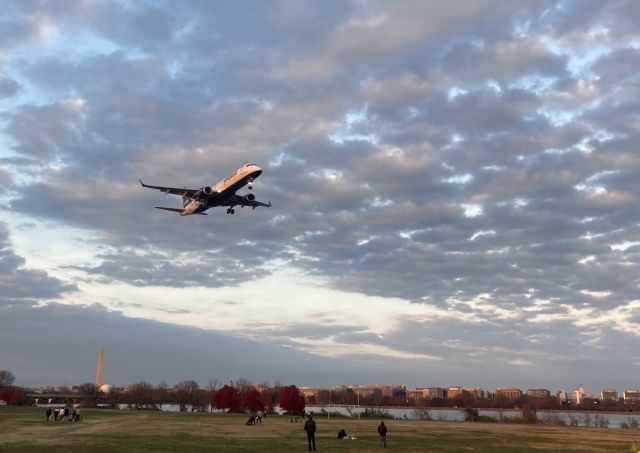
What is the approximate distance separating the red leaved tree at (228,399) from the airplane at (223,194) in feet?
225

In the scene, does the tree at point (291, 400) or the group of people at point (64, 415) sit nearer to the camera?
the group of people at point (64, 415)

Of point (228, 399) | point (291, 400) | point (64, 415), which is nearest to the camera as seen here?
point (64, 415)

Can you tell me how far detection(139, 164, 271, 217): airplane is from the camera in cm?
6147

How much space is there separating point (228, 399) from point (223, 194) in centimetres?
7692

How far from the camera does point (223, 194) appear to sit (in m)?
64.0

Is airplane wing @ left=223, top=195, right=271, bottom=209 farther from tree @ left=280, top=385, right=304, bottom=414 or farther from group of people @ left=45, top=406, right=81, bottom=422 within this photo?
tree @ left=280, top=385, right=304, bottom=414

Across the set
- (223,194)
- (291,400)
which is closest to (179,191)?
(223,194)

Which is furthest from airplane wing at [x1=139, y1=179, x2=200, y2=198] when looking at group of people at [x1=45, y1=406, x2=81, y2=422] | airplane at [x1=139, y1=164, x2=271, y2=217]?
group of people at [x1=45, y1=406, x2=81, y2=422]

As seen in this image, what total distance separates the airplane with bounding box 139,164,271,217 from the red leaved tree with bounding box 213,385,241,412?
225ft

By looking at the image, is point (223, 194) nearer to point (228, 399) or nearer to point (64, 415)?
point (64, 415)

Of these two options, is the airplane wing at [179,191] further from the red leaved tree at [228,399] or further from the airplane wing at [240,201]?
the red leaved tree at [228,399]

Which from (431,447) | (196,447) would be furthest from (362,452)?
(196,447)

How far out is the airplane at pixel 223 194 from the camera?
2420 inches

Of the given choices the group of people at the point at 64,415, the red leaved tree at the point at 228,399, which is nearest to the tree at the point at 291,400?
the red leaved tree at the point at 228,399
